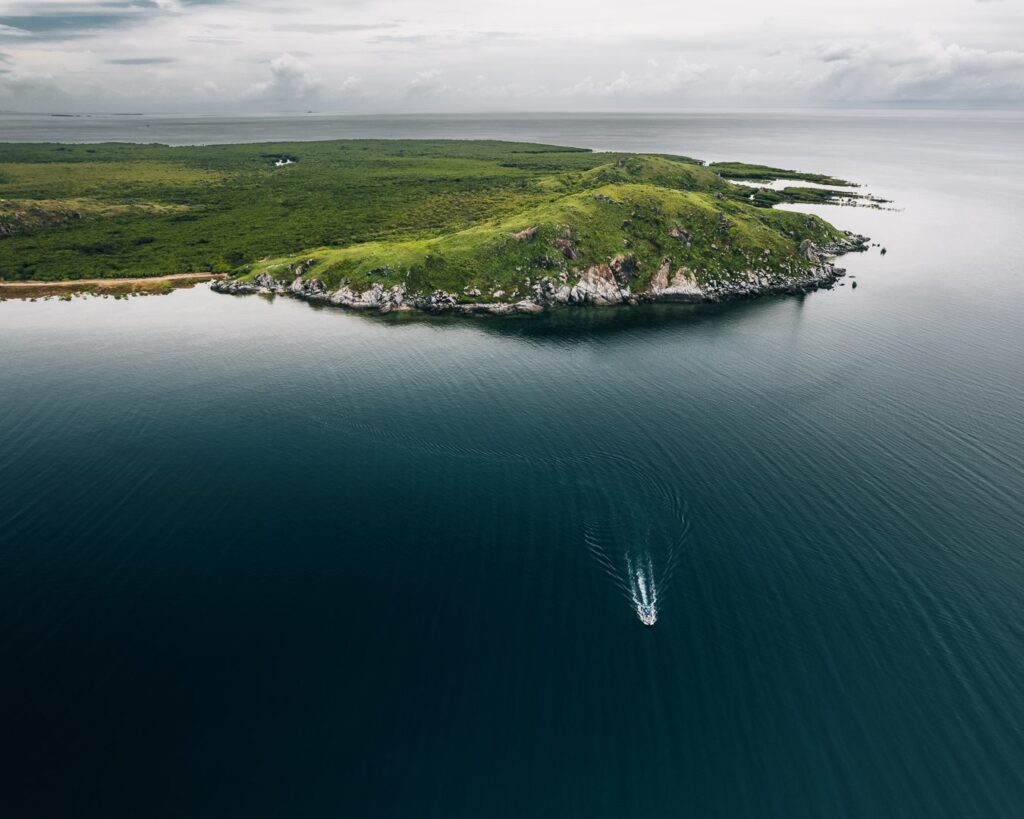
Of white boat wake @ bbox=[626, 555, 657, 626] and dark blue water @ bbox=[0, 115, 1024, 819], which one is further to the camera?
white boat wake @ bbox=[626, 555, 657, 626]

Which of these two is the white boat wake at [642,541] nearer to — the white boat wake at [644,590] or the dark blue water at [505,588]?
the white boat wake at [644,590]

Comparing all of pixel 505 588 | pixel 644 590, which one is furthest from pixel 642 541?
pixel 505 588

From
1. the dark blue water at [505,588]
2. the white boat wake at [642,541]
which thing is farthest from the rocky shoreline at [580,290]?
the white boat wake at [642,541]

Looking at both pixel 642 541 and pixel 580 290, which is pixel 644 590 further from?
pixel 580 290

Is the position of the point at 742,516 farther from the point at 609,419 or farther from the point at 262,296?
the point at 262,296

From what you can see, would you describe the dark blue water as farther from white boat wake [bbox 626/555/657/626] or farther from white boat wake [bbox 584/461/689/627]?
white boat wake [bbox 626/555/657/626]

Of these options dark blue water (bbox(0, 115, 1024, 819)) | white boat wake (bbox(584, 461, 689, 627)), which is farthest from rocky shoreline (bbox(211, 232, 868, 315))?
white boat wake (bbox(584, 461, 689, 627))
